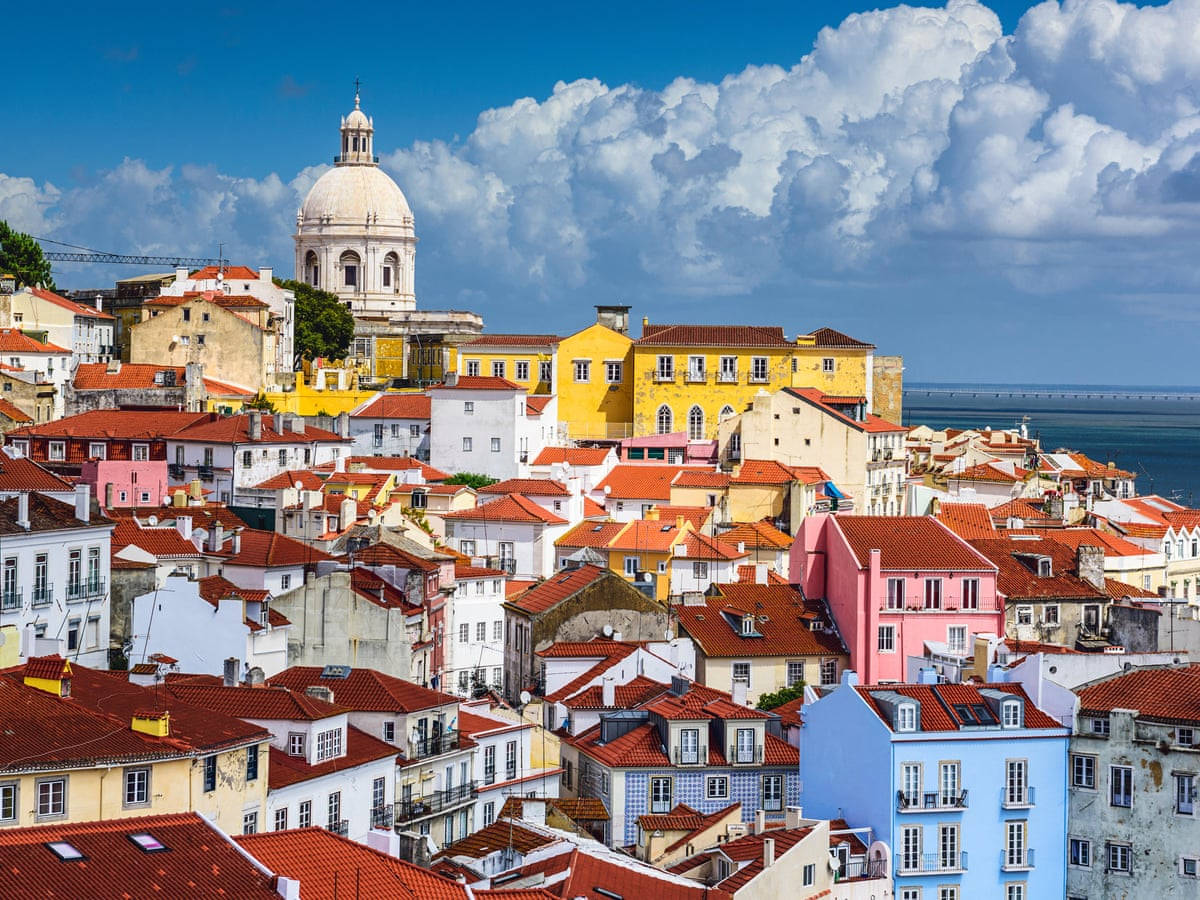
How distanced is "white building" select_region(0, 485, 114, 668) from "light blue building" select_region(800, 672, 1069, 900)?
547 inches

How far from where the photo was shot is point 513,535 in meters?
61.8

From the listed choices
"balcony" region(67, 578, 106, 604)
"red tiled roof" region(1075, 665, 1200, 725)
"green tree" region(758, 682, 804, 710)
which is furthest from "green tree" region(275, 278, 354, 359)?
"red tiled roof" region(1075, 665, 1200, 725)

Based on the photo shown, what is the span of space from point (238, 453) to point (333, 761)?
3584 cm

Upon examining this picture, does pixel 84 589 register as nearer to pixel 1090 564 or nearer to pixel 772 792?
pixel 772 792

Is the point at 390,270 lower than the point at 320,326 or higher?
higher

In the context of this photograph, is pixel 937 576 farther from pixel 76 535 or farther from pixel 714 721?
pixel 76 535

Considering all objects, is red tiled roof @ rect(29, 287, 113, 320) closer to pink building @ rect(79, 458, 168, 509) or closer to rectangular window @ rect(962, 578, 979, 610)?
pink building @ rect(79, 458, 168, 509)

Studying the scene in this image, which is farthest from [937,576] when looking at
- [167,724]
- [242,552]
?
[167,724]

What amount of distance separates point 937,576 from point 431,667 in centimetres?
1225

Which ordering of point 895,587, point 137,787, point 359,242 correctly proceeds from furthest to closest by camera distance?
point 359,242 → point 895,587 → point 137,787

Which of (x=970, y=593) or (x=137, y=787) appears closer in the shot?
(x=137, y=787)

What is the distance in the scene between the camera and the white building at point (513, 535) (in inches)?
2422

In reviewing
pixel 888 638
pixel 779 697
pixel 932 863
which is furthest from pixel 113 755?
pixel 888 638

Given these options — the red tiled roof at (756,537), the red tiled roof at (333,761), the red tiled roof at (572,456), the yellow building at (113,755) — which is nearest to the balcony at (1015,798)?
the red tiled roof at (333,761)
